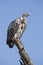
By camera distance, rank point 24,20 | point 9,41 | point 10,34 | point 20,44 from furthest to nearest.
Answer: point 24,20
point 10,34
point 9,41
point 20,44

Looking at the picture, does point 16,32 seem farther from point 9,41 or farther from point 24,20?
point 9,41

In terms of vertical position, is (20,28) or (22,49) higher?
(20,28)

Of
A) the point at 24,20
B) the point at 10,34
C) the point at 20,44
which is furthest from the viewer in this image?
the point at 24,20

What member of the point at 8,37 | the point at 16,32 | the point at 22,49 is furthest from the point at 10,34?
the point at 22,49

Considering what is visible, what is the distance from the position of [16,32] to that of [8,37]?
2.47 m

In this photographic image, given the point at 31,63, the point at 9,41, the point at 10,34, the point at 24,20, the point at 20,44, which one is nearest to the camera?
the point at 31,63

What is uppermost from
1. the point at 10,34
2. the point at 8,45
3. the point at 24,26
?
the point at 24,26

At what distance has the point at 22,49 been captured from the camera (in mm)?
8875

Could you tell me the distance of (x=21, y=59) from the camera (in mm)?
8555

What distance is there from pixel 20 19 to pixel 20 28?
556 mm

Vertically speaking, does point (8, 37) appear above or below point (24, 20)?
below

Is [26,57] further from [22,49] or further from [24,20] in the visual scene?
[24,20]

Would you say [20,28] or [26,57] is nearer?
[26,57]

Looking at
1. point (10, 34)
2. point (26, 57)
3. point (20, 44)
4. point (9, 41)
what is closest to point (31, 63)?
point (26, 57)
